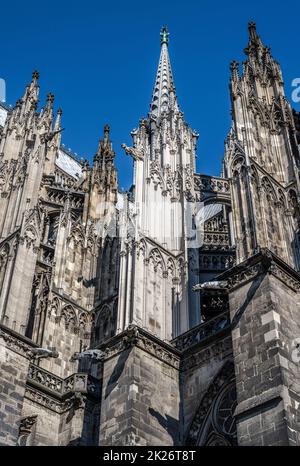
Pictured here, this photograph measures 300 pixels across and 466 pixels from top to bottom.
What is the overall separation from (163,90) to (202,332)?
61.5ft

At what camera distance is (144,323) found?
67.2 feet

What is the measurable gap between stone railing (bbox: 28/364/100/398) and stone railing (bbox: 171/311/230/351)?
3724 millimetres

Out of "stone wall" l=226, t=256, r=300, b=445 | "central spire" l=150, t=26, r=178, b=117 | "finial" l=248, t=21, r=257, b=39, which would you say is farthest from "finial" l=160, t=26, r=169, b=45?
"stone wall" l=226, t=256, r=300, b=445

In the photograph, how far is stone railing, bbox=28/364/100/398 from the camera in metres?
21.0

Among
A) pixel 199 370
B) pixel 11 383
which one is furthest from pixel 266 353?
pixel 11 383

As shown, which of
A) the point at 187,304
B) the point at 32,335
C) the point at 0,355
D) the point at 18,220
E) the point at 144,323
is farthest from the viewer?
the point at 18,220

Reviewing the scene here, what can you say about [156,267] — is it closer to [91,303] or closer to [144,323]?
[144,323]

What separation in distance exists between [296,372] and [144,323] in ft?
24.4

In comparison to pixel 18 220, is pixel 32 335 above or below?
below

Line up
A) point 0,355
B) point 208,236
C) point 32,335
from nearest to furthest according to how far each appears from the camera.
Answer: point 0,355
point 32,335
point 208,236

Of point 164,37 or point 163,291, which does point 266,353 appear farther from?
point 164,37
